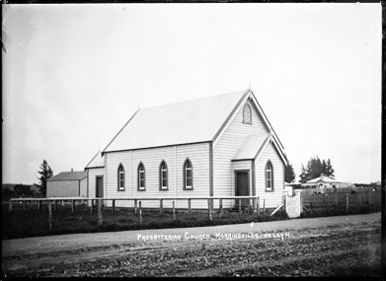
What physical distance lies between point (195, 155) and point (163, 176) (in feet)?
2.14

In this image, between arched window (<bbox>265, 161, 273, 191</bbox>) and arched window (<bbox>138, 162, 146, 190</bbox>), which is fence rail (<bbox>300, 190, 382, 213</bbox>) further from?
arched window (<bbox>138, 162, 146, 190</bbox>)

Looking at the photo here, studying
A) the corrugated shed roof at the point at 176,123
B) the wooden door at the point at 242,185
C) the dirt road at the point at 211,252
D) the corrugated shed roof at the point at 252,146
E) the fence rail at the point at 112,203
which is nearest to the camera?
the dirt road at the point at 211,252

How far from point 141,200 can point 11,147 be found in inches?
86.2

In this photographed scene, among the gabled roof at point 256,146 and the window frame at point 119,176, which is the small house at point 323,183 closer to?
the gabled roof at point 256,146

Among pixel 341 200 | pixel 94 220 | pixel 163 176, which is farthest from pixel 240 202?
pixel 94 220

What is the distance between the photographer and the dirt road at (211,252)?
8062 millimetres

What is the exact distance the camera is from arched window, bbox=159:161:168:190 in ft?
30.0

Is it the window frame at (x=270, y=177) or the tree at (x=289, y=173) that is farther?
the window frame at (x=270, y=177)

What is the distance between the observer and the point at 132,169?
9.09 m

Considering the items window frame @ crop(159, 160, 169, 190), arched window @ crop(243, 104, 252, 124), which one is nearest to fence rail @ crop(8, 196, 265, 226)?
window frame @ crop(159, 160, 169, 190)

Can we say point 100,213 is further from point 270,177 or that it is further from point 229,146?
point 270,177

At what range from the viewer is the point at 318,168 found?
8.90 meters

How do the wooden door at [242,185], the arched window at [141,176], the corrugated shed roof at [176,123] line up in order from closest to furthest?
1. the corrugated shed roof at [176,123]
2. the arched window at [141,176]
3. the wooden door at [242,185]

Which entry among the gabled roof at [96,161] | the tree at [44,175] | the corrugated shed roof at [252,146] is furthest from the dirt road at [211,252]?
the corrugated shed roof at [252,146]
